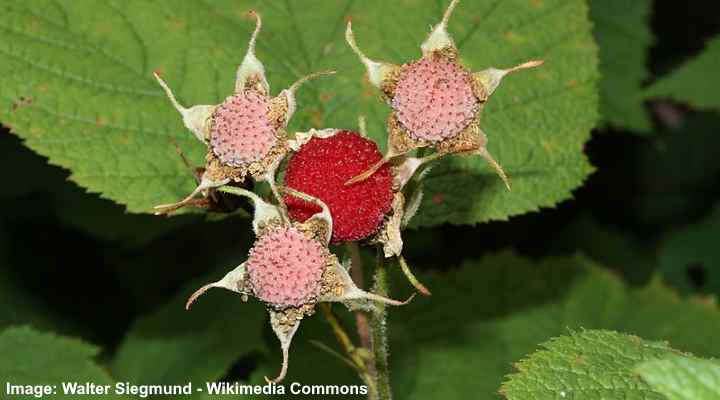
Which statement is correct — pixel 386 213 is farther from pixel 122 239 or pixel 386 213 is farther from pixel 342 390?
pixel 122 239

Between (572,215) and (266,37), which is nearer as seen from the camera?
(266,37)

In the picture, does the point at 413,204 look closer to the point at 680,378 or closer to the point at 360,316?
the point at 360,316

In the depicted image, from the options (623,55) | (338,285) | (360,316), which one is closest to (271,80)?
(360,316)

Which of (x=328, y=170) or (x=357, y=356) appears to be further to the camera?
(x=357, y=356)

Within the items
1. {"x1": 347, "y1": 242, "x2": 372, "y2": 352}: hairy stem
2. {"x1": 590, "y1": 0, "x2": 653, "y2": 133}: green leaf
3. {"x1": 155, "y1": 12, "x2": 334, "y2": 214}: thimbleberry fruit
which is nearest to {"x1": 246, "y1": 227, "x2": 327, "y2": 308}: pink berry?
{"x1": 155, "y1": 12, "x2": 334, "y2": 214}: thimbleberry fruit

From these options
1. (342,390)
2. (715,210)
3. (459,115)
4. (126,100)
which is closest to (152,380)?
(342,390)

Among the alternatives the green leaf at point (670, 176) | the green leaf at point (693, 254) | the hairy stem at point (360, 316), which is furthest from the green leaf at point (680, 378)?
the green leaf at point (670, 176)

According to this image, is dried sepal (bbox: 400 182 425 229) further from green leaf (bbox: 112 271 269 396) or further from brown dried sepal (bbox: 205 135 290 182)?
green leaf (bbox: 112 271 269 396)
